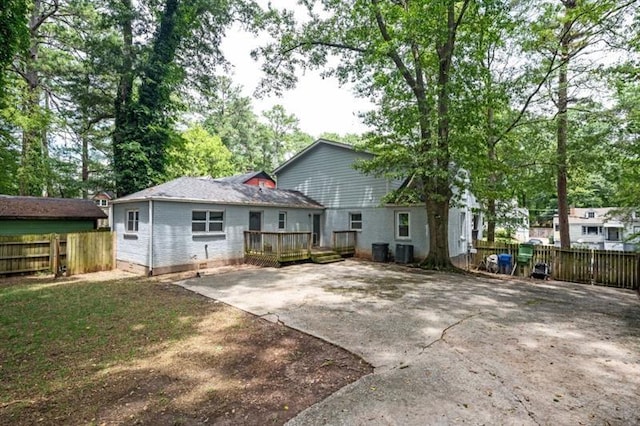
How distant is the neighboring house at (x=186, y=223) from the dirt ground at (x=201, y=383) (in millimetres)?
6658

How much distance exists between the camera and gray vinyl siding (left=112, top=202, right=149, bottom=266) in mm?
10688

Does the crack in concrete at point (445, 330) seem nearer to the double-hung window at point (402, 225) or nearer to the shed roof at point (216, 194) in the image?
the double-hung window at point (402, 225)

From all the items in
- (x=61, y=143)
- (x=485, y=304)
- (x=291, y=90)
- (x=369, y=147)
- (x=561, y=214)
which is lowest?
(x=485, y=304)

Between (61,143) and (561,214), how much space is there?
96.5 feet

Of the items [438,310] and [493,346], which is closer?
[493,346]

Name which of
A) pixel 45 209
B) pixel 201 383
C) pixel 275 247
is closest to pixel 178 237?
pixel 275 247

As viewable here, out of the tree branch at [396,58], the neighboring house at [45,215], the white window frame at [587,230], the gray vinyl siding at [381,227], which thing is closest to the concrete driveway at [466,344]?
the gray vinyl siding at [381,227]

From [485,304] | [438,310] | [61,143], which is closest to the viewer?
[438,310]

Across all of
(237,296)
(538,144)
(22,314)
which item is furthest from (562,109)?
(22,314)

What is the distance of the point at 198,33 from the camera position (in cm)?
1722

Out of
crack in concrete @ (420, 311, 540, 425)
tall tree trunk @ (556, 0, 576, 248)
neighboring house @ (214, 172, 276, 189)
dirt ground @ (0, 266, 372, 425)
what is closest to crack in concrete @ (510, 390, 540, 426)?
crack in concrete @ (420, 311, 540, 425)

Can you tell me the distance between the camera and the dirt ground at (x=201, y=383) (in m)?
2.95

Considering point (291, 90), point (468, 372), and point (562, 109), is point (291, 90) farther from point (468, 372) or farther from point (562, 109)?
point (468, 372)

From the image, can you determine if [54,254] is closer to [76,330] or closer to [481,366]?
[76,330]
